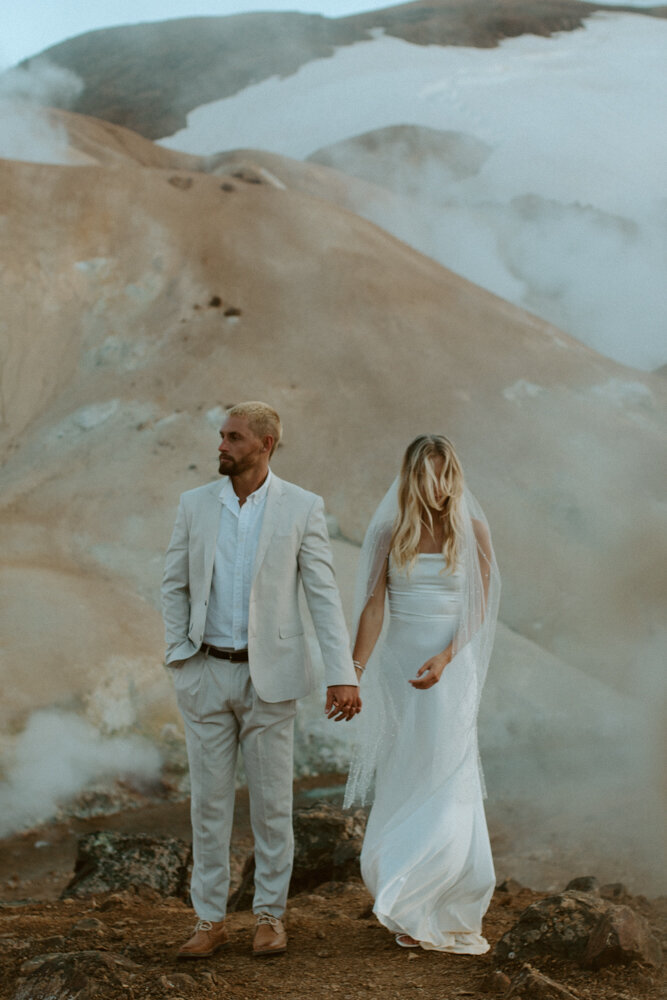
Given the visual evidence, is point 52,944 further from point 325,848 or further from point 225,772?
point 325,848

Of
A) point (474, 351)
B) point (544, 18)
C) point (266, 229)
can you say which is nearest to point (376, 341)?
point (474, 351)

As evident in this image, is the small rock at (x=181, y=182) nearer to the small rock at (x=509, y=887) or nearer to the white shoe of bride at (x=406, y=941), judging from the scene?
the small rock at (x=509, y=887)

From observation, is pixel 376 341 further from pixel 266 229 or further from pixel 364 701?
pixel 364 701

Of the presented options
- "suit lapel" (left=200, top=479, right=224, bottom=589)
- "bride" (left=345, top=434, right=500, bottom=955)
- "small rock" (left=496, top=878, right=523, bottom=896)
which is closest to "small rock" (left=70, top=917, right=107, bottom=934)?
"bride" (left=345, top=434, right=500, bottom=955)

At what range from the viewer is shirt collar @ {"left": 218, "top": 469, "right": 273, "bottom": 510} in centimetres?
330

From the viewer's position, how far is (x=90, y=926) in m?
3.66

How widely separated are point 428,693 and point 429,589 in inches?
12.7

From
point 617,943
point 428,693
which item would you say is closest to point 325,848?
point 428,693

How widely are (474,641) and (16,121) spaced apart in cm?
2289

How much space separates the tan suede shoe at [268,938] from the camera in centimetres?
317

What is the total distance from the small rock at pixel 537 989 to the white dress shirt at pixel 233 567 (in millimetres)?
1169

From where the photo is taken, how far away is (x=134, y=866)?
5.08 m

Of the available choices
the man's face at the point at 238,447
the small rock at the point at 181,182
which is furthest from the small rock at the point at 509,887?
the small rock at the point at 181,182

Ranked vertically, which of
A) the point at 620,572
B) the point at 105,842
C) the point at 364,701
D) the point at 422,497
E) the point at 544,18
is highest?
the point at 544,18
